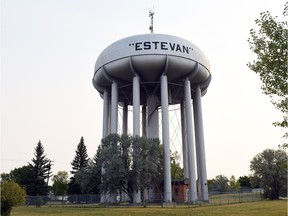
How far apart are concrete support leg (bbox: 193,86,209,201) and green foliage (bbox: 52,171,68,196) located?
140ft

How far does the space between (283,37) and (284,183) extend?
130 feet

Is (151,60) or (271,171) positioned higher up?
(151,60)

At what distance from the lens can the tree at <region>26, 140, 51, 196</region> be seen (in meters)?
59.7

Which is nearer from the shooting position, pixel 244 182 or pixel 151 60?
pixel 151 60

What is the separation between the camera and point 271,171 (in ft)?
157

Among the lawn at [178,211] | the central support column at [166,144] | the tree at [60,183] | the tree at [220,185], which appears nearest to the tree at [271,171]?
the central support column at [166,144]

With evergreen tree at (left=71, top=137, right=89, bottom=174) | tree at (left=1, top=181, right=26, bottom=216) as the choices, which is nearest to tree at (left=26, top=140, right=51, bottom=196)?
evergreen tree at (left=71, top=137, right=89, bottom=174)

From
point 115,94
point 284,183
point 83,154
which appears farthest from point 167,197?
point 83,154

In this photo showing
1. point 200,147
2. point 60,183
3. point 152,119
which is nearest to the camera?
point 200,147

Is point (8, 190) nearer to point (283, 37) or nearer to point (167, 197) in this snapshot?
point (283, 37)

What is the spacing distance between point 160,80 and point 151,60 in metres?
3.56

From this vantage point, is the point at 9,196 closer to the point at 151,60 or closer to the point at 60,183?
the point at 151,60

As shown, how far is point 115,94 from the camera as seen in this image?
128 ft

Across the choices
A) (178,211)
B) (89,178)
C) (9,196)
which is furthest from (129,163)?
(9,196)
